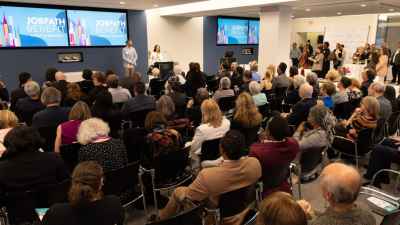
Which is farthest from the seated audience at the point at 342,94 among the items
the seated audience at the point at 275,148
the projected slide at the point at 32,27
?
the projected slide at the point at 32,27

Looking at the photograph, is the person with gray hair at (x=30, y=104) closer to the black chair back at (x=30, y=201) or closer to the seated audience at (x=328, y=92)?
the black chair back at (x=30, y=201)

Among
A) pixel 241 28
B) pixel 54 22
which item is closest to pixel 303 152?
pixel 54 22

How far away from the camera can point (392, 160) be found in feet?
11.9

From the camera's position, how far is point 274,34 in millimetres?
10102

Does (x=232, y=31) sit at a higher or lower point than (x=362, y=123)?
higher

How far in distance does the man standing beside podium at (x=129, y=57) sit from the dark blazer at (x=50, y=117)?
7.72 m

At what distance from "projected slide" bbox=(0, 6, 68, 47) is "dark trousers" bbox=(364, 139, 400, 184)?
994cm

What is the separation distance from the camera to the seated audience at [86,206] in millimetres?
1675

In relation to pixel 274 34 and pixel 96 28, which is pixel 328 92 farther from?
pixel 96 28

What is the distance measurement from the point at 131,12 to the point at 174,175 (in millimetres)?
10029

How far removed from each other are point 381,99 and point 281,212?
3901 millimetres

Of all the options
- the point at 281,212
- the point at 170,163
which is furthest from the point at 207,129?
the point at 281,212

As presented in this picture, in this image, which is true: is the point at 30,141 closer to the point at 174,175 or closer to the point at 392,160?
the point at 174,175

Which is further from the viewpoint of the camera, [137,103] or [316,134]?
[137,103]
